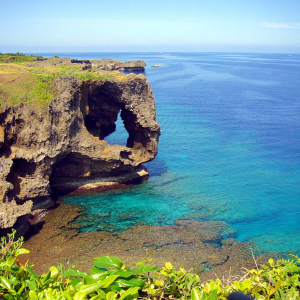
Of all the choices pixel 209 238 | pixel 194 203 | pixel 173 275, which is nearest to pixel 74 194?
pixel 194 203

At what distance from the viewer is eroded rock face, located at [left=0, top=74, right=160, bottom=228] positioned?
2756cm

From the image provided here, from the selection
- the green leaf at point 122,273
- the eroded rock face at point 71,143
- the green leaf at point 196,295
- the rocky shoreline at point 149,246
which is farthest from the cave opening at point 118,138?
the green leaf at point 196,295

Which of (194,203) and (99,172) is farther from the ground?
(99,172)

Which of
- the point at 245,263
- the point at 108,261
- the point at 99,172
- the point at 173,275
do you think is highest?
the point at 108,261

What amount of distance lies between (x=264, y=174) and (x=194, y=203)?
1295 centimetres

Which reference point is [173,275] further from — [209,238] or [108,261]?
[209,238]

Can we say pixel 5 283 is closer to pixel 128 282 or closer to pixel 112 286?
pixel 112 286

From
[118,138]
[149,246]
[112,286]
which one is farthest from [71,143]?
[112,286]

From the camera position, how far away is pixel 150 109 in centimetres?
3500

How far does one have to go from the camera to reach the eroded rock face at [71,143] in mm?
27562

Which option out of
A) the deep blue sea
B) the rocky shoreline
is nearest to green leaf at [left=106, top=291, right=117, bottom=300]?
the rocky shoreline

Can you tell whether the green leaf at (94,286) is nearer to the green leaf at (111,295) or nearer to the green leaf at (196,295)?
the green leaf at (111,295)

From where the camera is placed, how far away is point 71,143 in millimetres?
30672

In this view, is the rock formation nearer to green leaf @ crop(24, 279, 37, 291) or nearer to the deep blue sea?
the deep blue sea
